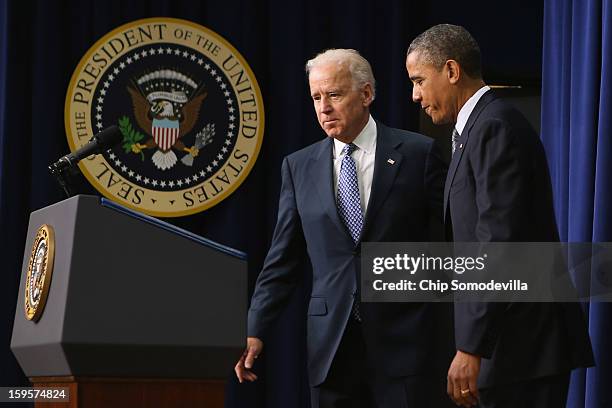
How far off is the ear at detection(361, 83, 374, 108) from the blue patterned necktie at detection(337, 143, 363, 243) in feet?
0.60

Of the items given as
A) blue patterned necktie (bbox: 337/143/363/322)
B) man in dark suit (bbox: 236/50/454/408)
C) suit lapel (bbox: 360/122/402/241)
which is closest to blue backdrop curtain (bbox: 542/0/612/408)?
man in dark suit (bbox: 236/50/454/408)

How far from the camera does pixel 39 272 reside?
2.02 metres

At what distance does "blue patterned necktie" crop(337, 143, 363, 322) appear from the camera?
2826 mm

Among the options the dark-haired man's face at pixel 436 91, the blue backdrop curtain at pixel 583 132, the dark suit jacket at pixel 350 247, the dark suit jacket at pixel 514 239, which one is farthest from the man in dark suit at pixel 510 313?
the blue backdrop curtain at pixel 583 132

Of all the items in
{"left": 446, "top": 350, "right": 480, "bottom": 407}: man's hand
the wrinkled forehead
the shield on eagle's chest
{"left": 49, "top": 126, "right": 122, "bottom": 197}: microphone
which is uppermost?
the shield on eagle's chest

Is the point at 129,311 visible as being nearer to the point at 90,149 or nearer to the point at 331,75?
the point at 90,149

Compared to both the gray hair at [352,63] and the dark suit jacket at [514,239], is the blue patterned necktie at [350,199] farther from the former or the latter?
the dark suit jacket at [514,239]

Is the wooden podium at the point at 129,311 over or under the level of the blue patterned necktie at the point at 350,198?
under

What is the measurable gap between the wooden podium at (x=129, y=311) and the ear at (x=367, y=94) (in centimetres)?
103

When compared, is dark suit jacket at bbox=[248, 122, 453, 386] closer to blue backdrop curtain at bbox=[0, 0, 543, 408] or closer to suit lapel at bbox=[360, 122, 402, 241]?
suit lapel at bbox=[360, 122, 402, 241]

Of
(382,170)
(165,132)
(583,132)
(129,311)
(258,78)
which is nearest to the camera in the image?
(129,311)

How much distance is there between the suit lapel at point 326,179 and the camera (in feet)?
9.27

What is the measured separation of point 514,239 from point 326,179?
32.0 inches

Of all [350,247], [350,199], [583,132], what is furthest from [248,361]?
[583,132]
